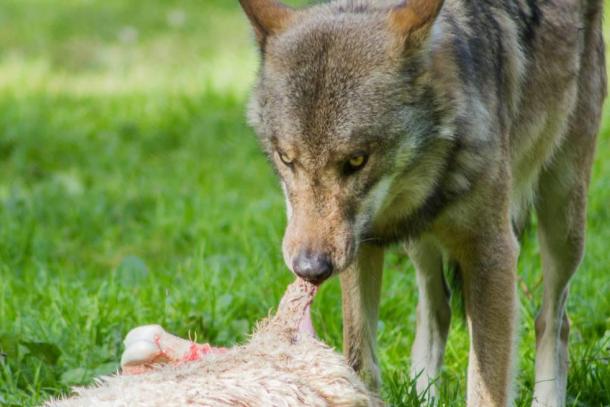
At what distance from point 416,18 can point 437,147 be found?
427mm

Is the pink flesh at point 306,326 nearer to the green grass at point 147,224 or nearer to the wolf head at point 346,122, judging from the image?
the wolf head at point 346,122

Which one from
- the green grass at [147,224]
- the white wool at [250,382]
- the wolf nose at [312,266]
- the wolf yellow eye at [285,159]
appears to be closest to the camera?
the white wool at [250,382]

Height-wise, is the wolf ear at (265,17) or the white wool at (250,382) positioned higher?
the wolf ear at (265,17)

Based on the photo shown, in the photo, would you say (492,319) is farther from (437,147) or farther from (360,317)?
(437,147)

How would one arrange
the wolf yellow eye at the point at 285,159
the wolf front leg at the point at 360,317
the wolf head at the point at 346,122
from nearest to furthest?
the wolf head at the point at 346,122 → the wolf yellow eye at the point at 285,159 → the wolf front leg at the point at 360,317

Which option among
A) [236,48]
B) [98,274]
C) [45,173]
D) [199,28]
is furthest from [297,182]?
[199,28]

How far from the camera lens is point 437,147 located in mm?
3670

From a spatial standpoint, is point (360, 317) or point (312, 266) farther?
point (360, 317)

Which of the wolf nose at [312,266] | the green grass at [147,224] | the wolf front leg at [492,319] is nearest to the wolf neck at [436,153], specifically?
the wolf front leg at [492,319]

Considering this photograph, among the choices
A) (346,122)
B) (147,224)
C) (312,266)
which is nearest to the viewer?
(312,266)

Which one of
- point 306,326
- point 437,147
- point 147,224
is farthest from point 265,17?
point 147,224

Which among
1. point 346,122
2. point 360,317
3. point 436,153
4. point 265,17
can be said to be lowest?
point 360,317

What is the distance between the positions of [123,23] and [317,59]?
9.00m

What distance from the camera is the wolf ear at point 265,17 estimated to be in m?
3.81
